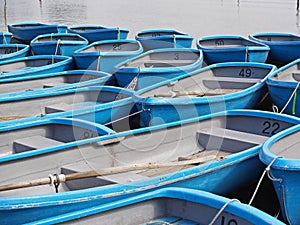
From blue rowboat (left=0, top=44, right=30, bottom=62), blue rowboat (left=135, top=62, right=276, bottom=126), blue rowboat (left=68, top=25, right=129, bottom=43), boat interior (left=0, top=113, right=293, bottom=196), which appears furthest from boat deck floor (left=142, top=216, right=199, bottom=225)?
blue rowboat (left=68, top=25, right=129, bottom=43)

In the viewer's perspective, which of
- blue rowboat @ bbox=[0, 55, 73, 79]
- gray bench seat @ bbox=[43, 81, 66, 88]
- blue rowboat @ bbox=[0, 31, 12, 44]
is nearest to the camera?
gray bench seat @ bbox=[43, 81, 66, 88]

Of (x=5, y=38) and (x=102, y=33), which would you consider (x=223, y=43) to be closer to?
(x=102, y=33)

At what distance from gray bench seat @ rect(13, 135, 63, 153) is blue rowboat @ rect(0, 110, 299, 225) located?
0.01m

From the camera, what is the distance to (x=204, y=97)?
25.2 feet

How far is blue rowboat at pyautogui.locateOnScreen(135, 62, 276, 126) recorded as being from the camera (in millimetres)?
7258

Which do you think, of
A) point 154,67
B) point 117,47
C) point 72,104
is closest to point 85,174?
point 72,104

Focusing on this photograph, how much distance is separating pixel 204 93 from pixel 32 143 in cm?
311

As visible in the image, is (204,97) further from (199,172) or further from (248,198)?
(199,172)

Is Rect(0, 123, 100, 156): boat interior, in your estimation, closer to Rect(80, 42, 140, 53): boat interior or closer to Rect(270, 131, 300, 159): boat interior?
Rect(270, 131, 300, 159): boat interior

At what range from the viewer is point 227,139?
252 inches

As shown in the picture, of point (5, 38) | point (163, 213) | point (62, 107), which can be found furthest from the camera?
point (5, 38)

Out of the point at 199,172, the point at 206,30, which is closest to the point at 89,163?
the point at 199,172

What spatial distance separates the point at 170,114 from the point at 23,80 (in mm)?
3221

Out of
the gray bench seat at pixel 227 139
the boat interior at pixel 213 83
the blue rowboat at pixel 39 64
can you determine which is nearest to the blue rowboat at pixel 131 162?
the gray bench seat at pixel 227 139
